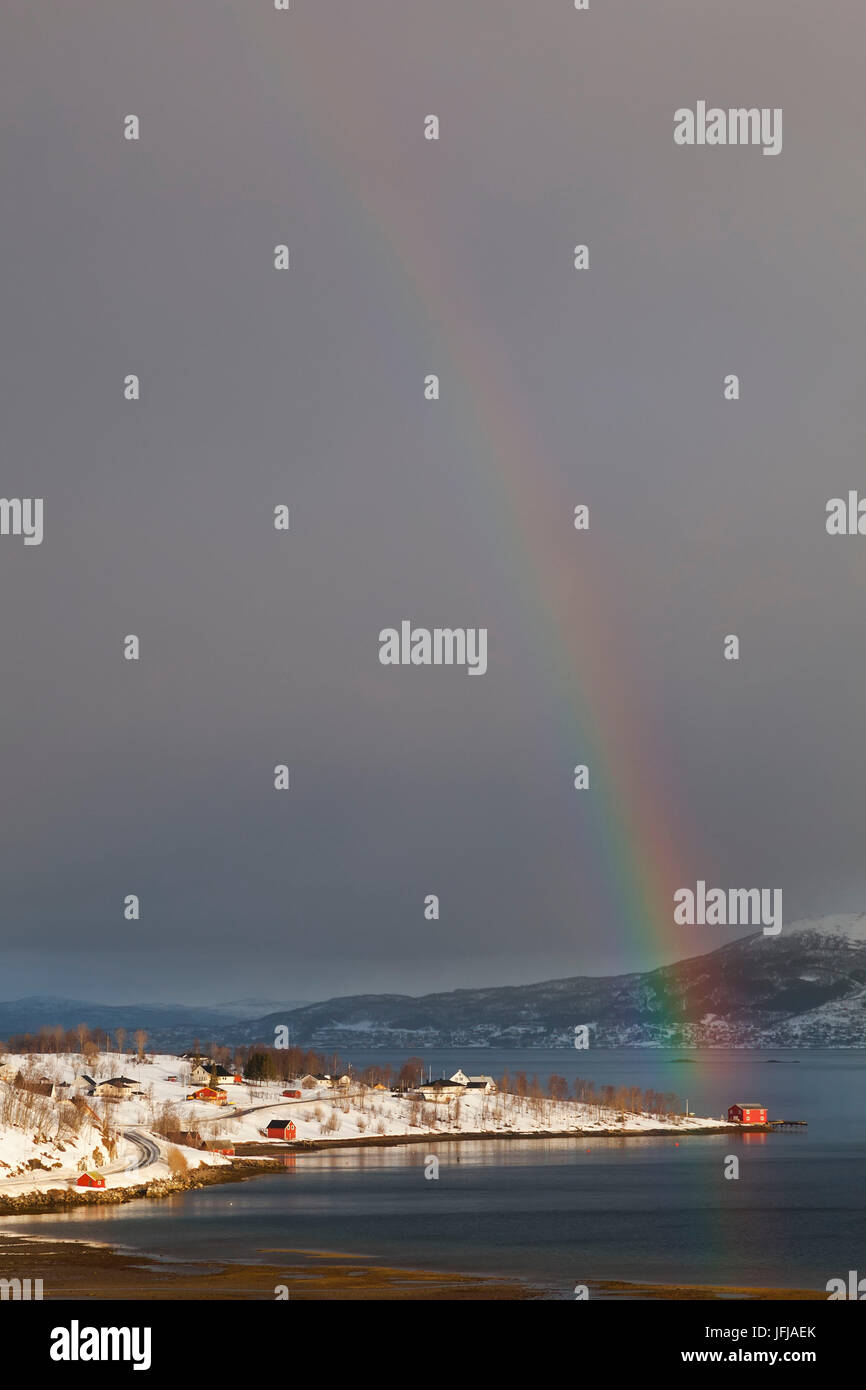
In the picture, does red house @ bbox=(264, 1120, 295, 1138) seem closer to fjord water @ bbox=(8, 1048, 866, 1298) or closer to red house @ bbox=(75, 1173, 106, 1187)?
fjord water @ bbox=(8, 1048, 866, 1298)

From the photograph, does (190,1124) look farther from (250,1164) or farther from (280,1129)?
(250,1164)

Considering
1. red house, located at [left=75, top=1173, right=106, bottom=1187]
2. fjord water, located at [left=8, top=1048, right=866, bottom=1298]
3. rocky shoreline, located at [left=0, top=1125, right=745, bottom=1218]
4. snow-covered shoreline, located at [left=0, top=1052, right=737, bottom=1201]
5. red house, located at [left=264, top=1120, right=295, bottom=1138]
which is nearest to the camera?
fjord water, located at [left=8, top=1048, right=866, bottom=1298]

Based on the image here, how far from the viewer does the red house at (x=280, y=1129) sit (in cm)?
15288

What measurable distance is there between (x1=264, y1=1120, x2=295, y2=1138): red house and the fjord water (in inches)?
443

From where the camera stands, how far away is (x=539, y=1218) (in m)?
90.9

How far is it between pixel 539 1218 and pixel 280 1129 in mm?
67623

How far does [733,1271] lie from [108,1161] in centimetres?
4884

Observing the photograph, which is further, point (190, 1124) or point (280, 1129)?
point (280, 1129)

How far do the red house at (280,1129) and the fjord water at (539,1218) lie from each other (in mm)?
11251

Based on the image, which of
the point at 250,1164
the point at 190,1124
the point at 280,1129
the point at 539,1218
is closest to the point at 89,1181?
the point at 539,1218

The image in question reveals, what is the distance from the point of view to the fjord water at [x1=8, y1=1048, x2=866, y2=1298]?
68.5 metres

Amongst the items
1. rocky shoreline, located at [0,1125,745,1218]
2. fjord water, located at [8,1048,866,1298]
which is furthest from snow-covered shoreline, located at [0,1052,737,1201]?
fjord water, located at [8,1048,866,1298]

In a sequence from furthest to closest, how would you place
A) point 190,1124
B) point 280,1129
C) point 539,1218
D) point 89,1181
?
point 280,1129, point 190,1124, point 539,1218, point 89,1181
